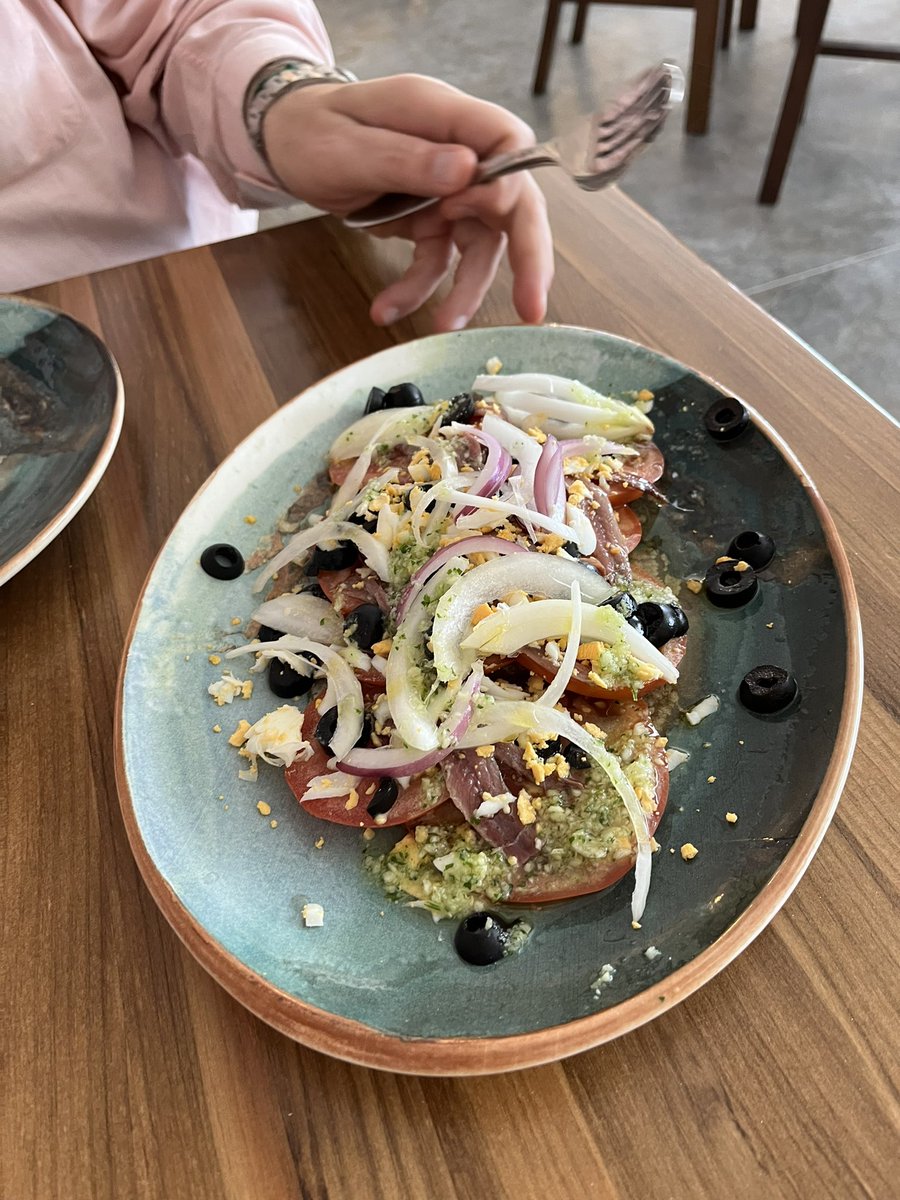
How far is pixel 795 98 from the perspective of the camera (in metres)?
2.97

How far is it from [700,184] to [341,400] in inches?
108

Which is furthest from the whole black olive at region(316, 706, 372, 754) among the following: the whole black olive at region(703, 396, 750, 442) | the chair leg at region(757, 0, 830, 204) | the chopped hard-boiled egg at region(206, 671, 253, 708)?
the chair leg at region(757, 0, 830, 204)

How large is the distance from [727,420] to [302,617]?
1.82ft

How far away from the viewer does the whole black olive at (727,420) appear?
3.45 feet

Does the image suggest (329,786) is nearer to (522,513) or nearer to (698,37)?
(522,513)

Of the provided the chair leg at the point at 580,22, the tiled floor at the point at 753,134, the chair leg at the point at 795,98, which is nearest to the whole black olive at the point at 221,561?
the tiled floor at the point at 753,134

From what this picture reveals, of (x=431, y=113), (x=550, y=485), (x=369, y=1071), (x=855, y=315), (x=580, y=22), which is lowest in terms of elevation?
(x=855, y=315)

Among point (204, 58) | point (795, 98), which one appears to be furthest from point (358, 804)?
point (795, 98)

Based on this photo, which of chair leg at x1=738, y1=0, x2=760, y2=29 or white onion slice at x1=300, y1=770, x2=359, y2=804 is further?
chair leg at x1=738, y1=0, x2=760, y2=29

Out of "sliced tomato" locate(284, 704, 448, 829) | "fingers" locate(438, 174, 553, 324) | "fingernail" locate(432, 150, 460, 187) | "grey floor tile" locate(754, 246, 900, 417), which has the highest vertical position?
"fingernail" locate(432, 150, 460, 187)

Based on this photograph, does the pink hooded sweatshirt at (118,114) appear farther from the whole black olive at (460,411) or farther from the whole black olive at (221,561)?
the whole black olive at (221,561)

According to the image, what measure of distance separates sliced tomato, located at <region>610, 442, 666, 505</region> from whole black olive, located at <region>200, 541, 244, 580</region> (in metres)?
0.46

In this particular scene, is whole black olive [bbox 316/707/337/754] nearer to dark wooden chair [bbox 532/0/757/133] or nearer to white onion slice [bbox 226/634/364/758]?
white onion slice [bbox 226/634/364/758]

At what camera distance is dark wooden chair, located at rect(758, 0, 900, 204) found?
2861 millimetres
